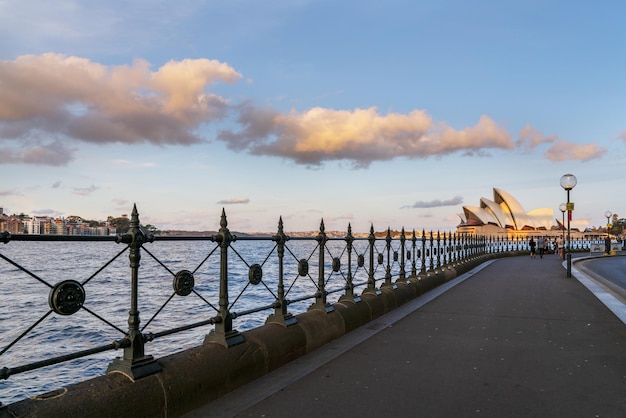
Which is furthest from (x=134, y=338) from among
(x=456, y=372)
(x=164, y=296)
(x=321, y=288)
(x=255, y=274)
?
(x=164, y=296)

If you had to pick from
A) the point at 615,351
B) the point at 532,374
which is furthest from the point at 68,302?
the point at 615,351

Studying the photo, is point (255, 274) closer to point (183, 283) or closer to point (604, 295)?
point (183, 283)

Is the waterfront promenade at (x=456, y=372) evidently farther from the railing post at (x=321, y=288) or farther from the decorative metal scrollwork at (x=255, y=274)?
the decorative metal scrollwork at (x=255, y=274)

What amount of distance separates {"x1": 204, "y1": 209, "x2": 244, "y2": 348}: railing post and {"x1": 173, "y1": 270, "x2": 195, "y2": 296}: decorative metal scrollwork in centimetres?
47

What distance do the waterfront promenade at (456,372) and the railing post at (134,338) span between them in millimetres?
671

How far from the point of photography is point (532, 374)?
5473 mm

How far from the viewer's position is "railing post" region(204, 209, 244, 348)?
5.05m

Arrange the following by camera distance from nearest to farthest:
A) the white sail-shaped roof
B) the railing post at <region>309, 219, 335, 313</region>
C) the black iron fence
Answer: the black iron fence
the railing post at <region>309, 219, 335, 313</region>
the white sail-shaped roof

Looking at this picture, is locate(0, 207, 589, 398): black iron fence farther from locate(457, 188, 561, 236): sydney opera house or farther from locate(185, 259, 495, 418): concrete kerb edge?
locate(457, 188, 561, 236): sydney opera house

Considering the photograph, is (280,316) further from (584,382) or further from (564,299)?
(564,299)

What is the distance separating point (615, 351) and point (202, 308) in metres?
16.9

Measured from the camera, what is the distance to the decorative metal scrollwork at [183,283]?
15.2 ft

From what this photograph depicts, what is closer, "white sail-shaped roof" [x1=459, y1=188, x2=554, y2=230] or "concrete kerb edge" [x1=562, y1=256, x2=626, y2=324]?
"concrete kerb edge" [x1=562, y1=256, x2=626, y2=324]

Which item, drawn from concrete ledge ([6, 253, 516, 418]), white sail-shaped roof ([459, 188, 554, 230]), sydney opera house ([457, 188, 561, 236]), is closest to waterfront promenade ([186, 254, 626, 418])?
concrete ledge ([6, 253, 516, 418])
